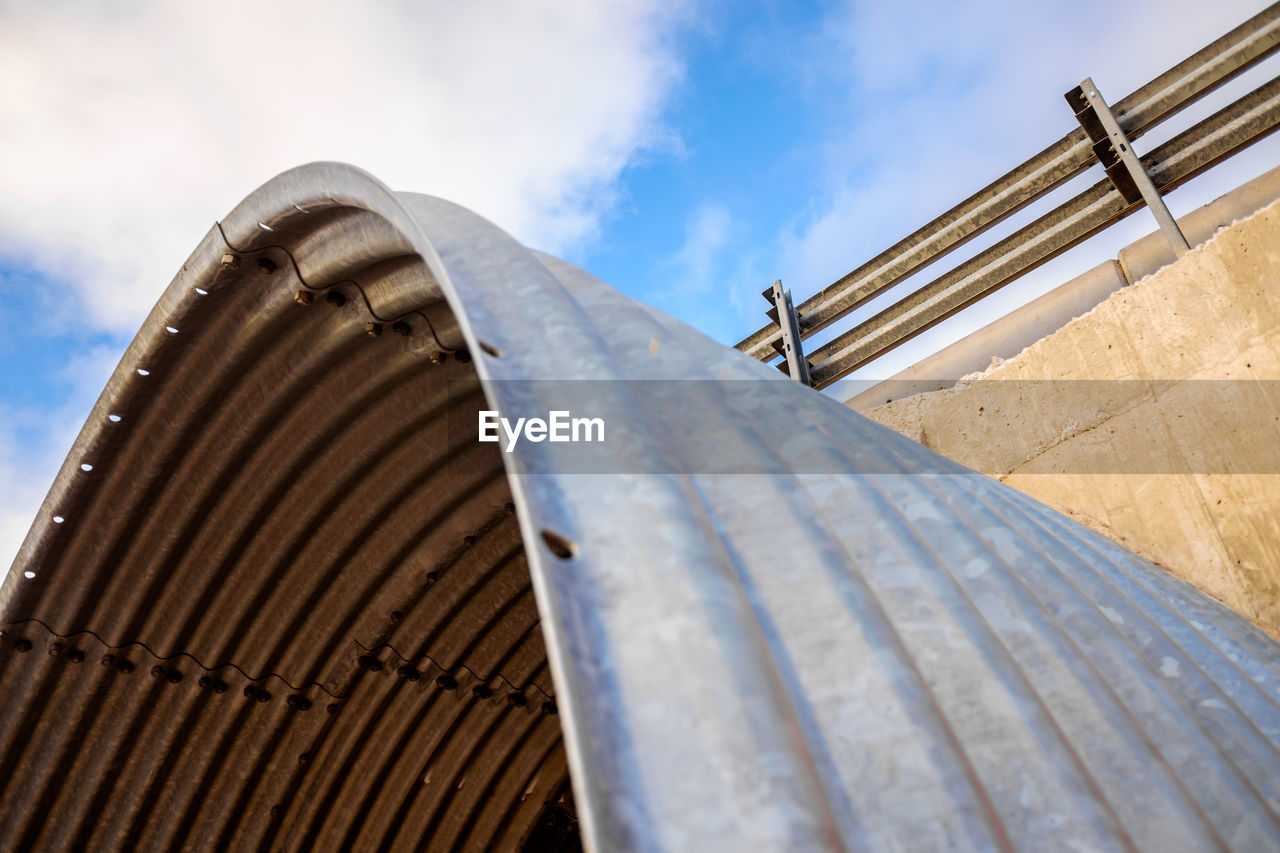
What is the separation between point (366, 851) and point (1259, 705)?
722 centimetres

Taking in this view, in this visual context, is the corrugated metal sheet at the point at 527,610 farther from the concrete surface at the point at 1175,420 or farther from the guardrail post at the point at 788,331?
the guardrail post at the point at 788,331

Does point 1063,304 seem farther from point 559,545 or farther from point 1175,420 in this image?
point 559,545

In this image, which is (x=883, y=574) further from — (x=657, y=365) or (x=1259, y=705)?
(x=1259, y=705)

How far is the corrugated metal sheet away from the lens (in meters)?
1.68

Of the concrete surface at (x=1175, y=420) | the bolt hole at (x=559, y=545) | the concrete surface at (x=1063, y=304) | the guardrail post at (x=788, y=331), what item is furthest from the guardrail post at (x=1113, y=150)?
the bolt hole at (x=559, y=545)

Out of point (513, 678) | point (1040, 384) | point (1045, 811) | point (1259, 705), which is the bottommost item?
point (1045, 811)

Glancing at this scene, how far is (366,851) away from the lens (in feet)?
25.2

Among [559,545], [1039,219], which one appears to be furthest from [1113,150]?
[559,545]

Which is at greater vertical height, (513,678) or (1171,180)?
(1171,180)

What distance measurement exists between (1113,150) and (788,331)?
263cm

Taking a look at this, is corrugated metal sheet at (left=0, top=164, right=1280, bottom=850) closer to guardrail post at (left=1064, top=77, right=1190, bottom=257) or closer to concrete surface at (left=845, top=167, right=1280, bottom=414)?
concrete surface at (left=845, top=167, right=1280, bottom=414)

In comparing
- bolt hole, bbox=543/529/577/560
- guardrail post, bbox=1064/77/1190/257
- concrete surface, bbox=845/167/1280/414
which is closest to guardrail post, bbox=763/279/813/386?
concrete surface, bbox=845/167/1280/414

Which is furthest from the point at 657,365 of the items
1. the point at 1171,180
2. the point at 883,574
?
the point at 1171,180

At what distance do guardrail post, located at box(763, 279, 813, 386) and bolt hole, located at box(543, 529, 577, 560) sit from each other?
5.50 m
